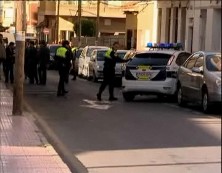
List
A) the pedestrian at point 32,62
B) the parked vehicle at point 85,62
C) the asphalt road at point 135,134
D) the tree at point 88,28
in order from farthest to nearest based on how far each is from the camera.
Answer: the tree at point 88,28, the parked vehicle at point 85,62, the pedestrian at point 32,62, the asphalt road at point 135,134

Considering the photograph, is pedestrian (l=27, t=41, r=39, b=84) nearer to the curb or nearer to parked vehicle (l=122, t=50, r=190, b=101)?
parked vehicle (l=122, t=50, r=190, b=101)

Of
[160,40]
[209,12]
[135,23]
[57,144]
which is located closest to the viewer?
[57,144]

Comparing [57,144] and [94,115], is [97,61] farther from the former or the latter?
[57,144]

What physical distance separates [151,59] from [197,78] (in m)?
3.42

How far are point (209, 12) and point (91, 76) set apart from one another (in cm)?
650

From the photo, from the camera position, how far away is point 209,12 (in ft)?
103

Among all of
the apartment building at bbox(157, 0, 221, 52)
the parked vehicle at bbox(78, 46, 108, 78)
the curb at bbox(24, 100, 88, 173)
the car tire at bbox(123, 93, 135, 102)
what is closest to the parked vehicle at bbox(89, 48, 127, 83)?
the parked vehicle at bbox(78, 46, 108, 78)

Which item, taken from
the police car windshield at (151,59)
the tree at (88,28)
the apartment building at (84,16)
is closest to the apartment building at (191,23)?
the police car windshield at (151,59)

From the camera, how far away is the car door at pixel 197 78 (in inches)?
630

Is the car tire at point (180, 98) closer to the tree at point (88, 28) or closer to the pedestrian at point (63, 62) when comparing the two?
the pedestrian at point (63, 62)

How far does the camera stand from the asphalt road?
911cm

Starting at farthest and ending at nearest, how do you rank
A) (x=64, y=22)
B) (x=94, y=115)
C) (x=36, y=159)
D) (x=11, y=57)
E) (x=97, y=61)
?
1. (x=64, y=22)
2. (x=97, y=61)
3. (x=11, y=57)
4. (x=94, y=115)
5. (x=36, y=159)

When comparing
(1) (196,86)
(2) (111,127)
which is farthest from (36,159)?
(1) (196,86)

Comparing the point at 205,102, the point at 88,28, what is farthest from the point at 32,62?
the point at 88,28
